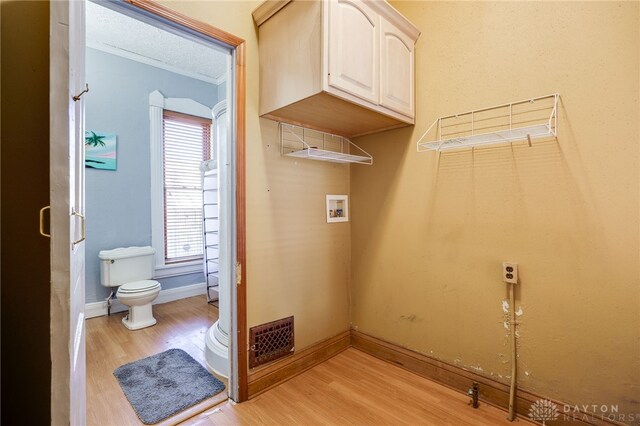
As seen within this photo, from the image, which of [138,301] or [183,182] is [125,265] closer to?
[138,301]

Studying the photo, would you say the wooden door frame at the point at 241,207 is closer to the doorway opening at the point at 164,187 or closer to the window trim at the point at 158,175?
the doorway opening at the point at 164,187

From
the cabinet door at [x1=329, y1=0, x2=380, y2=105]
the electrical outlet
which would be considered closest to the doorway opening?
the cabinet door at [x1=329, y1=0, x2=380, y2=105]

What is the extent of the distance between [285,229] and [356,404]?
44.1 inches

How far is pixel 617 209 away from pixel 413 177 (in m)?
1.02

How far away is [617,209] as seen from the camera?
4.58 ft

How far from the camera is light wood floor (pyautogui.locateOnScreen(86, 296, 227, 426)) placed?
171 cm

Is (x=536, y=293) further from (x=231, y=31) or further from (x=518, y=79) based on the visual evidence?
(x=231, y=31)

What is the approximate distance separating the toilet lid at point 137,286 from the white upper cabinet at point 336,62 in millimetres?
2141

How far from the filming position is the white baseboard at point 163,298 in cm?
314

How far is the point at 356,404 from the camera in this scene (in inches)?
68.6

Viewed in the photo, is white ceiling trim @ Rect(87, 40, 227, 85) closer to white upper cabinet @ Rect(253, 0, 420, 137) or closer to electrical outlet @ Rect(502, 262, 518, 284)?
white upper cabinet @ Rect(253, 0, 420, 137)

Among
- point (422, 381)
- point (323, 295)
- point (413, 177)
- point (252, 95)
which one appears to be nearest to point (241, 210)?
point (252, 95)

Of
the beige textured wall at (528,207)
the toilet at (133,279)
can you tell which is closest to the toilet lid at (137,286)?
the toilet at (133,279)

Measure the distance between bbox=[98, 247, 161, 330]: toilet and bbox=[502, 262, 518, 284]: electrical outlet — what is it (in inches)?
116
